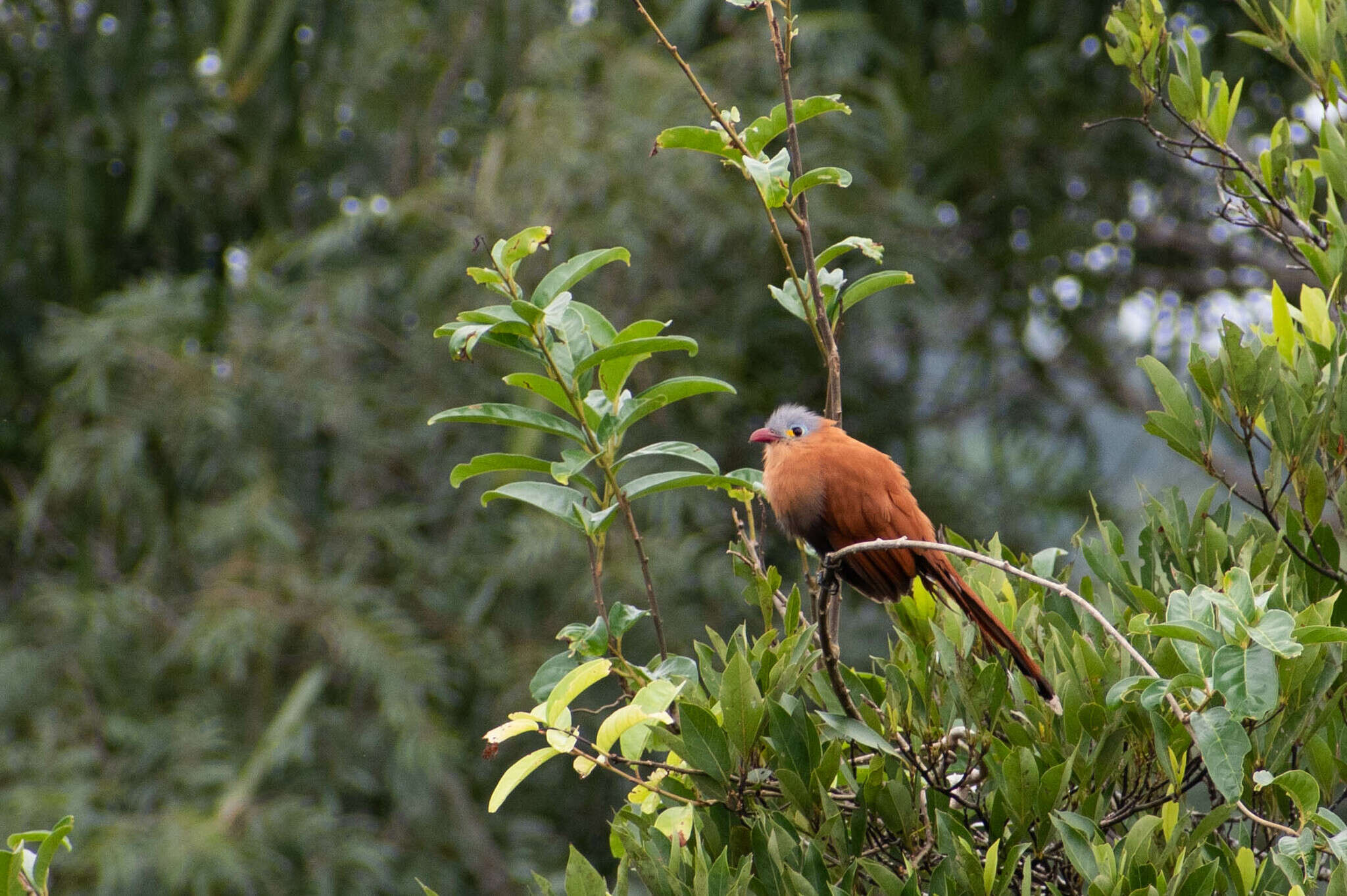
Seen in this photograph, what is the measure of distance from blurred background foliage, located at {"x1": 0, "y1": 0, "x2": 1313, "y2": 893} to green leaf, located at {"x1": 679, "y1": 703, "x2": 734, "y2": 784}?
433cm

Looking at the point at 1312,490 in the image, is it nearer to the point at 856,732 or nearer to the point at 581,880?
the point at 856,732

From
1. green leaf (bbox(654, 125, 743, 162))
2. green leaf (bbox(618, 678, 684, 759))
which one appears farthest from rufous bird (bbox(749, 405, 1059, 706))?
green leaf (bbox(618, 678, 684, 759))

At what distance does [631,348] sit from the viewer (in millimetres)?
1744

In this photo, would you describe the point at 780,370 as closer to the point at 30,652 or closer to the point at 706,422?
the point at 706,422

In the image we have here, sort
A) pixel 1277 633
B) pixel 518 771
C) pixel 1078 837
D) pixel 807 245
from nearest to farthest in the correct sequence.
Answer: pixel 1277 633 → pixel 1078 837 → pixel 518 771 → pixel 807 245

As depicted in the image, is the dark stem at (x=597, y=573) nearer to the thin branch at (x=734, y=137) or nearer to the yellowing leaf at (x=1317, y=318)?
the thin branch at (x=734, y=137)

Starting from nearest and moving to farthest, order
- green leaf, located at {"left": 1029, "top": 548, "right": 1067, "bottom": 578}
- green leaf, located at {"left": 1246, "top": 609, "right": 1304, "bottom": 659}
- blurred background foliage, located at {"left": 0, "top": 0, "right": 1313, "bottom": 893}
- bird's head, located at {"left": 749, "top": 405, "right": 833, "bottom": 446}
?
green leaf, located at {"left": 1246, "top": 609, "right": 1304, "bottom": 659} → green leaf, located at {"left": 1029, "top": 548, "right": 1067, "bottom": 578} → bird's head, located at {"left": 749, "top": 405, "right": 833, "bottom": 446} → blurred background foliage, located at {"left": 0, "top": 0, "right": 1313, "bottom": 893}

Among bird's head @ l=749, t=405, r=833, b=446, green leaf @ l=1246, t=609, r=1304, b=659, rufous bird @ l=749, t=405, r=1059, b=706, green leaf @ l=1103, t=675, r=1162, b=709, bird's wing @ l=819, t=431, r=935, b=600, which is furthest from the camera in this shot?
bird's head @ l=749, t=405, r=833, b=446

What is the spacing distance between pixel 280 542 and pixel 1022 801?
5.36 meters

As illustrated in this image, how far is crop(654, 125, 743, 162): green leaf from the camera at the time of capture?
1806mm

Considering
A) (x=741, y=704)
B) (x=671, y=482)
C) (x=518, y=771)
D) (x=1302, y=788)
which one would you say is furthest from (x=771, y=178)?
(x=1302, y=788)

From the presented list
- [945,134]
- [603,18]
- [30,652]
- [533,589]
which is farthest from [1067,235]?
[30,652]

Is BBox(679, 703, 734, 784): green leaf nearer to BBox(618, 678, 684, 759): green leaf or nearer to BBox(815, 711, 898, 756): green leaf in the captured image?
BBox(618, 678, 684, 759): green leaf

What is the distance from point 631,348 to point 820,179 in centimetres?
36
